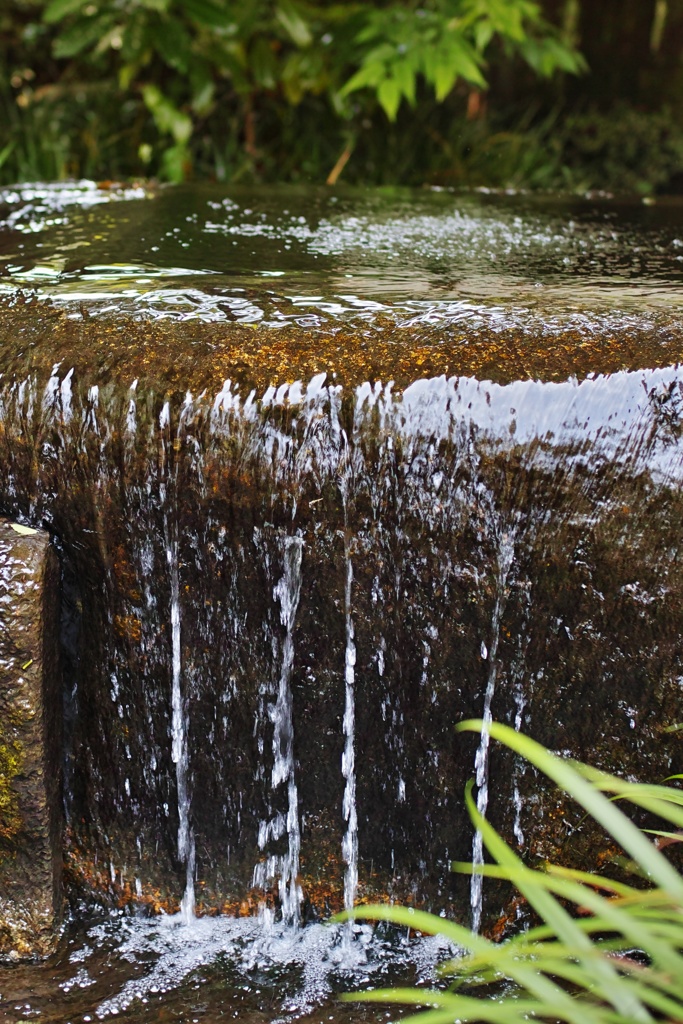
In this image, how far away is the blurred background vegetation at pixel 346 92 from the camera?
170 inches

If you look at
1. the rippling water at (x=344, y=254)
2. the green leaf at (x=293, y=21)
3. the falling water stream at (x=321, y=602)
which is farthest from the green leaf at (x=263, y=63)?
the falling water stream at (x=321, y=602)

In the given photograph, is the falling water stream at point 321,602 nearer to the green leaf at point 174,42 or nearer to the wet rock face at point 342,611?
the wet rock face at point 342,611

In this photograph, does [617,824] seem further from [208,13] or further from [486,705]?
[208,13]

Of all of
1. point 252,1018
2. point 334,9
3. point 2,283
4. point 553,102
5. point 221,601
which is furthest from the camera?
point 553,102

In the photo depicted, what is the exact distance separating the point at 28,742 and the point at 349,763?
59 cm

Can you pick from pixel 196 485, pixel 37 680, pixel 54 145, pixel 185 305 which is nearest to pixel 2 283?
pixel 185 305

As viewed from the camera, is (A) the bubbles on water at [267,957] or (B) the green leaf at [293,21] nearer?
(A) the bubbles on water at [267,957]

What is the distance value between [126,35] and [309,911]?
3963 millimetres

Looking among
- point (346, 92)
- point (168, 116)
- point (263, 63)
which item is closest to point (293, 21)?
point (263, 63)

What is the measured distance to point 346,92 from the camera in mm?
4199

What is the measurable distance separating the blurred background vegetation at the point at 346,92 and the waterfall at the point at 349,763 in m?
3.04

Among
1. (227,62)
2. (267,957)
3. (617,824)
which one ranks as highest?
(227,62)

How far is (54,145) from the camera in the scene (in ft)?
16.3

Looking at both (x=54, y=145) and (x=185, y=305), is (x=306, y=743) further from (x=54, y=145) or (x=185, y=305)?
(x=54, y=145)
